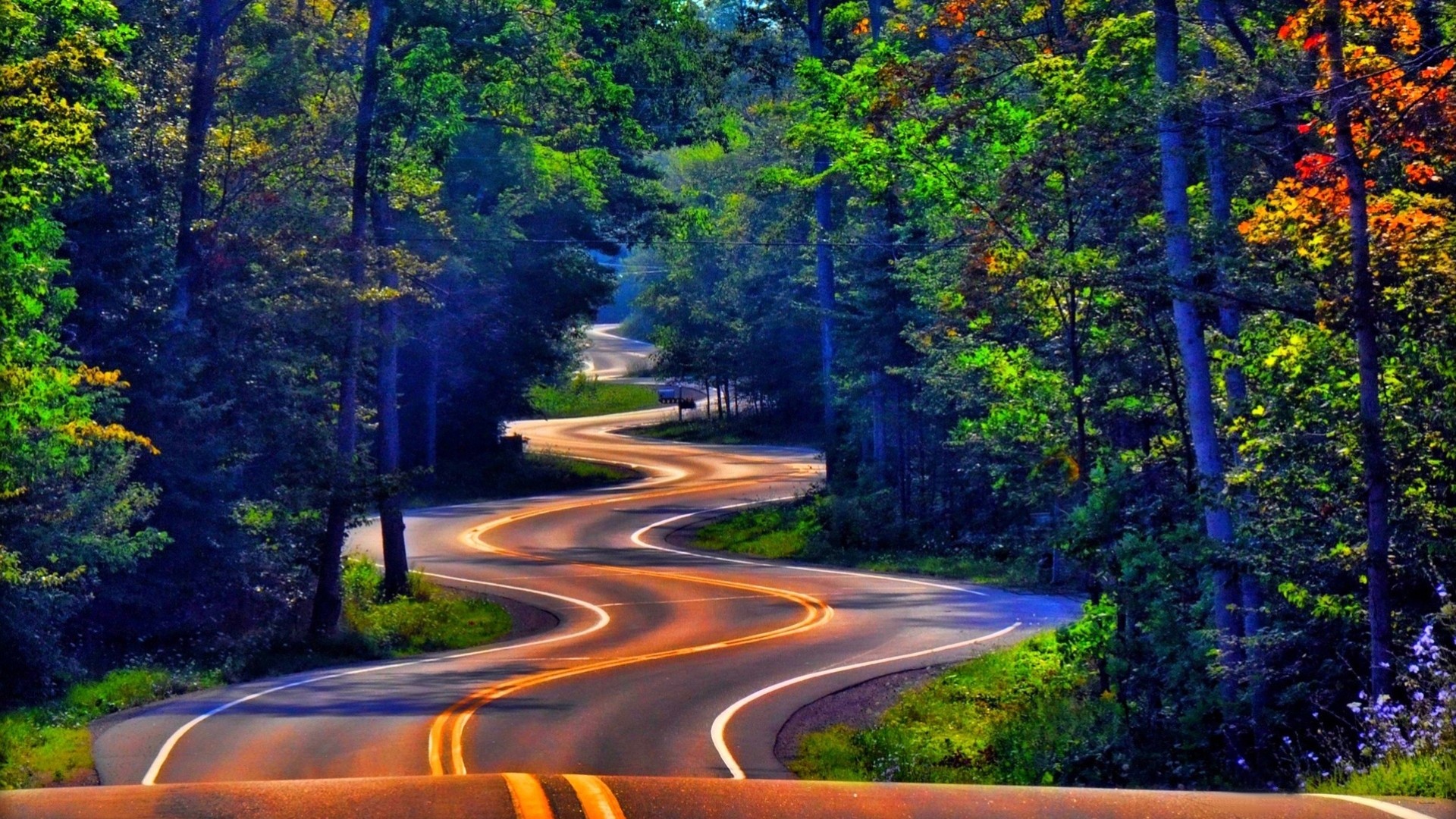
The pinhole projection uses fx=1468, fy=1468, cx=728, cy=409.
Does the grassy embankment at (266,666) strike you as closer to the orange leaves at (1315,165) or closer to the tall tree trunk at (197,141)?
the tall tree trunk at (197,141)

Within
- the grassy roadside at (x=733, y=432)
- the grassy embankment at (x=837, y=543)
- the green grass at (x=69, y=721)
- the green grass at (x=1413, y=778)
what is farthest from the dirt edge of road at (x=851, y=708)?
the grassy roadside at (x=733, y=432)

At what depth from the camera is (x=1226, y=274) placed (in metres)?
14.8

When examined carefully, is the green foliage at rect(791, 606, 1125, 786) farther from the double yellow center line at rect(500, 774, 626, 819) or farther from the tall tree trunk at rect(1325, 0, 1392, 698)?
the double yellow center line at rect(500, 774, 626, 819)

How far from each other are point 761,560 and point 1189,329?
2494 centimetres

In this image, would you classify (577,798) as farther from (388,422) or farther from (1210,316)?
(388,422)

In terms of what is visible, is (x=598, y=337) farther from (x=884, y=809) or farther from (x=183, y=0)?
(x=884, y=809)

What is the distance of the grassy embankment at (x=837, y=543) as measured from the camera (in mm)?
37562

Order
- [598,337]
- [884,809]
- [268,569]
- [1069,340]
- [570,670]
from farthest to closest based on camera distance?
[598,337]
[268,569]
[570,670]
[1069,340]
[884,809]

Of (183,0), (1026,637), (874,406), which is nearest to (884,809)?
(1026,637)

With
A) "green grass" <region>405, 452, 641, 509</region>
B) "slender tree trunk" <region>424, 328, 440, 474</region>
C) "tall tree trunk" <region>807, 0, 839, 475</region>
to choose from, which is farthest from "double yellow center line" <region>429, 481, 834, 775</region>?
"tall tree trunk" <region>807, 0, 839, 475</region>

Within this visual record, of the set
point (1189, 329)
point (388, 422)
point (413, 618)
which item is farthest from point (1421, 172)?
point (388, 422)

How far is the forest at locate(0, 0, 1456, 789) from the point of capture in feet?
40.6

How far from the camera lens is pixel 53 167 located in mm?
16500

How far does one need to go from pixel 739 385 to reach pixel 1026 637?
50.3 metres
